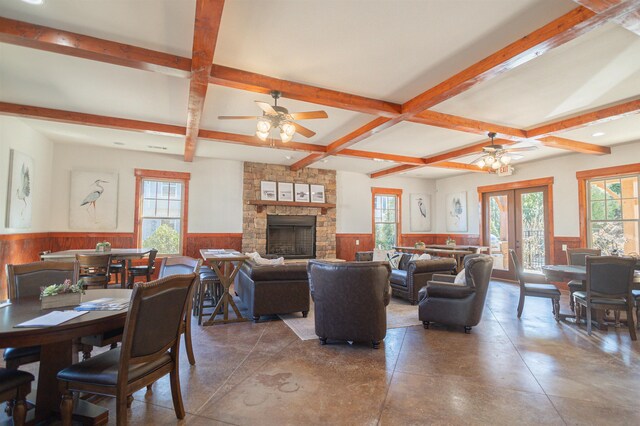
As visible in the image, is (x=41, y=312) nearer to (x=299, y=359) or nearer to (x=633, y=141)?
(x=299, y=359)

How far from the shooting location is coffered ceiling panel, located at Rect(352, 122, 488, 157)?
5.33 metres

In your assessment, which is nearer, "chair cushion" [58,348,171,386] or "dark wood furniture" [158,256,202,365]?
"chair cushion" [58,348,171,386]

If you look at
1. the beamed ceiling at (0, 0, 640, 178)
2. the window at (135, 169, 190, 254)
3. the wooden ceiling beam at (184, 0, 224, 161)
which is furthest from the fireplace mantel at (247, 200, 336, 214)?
the wooden ceiling beam at (184, 0, 224, 161)

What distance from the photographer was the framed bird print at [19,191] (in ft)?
15.4

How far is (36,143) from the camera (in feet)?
18.4

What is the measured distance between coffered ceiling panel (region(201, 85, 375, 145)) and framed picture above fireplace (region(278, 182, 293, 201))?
235cm

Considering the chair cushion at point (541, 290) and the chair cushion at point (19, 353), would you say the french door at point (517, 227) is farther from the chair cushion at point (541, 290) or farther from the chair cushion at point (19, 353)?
the chair cushion at point (19, 353)

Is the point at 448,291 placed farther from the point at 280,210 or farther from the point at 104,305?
the point at 280,210

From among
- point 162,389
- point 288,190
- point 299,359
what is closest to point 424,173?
point 288,190

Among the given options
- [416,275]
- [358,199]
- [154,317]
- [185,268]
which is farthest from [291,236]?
Answer: [154,317]

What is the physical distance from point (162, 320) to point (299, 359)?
5.42 feet

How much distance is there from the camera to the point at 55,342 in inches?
67.5

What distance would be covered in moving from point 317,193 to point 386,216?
2464 mm

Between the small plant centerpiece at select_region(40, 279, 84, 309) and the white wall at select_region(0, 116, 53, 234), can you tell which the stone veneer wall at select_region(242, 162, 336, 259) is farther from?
the small plant centerpiece at select_region(40, 279, 84, 309)
